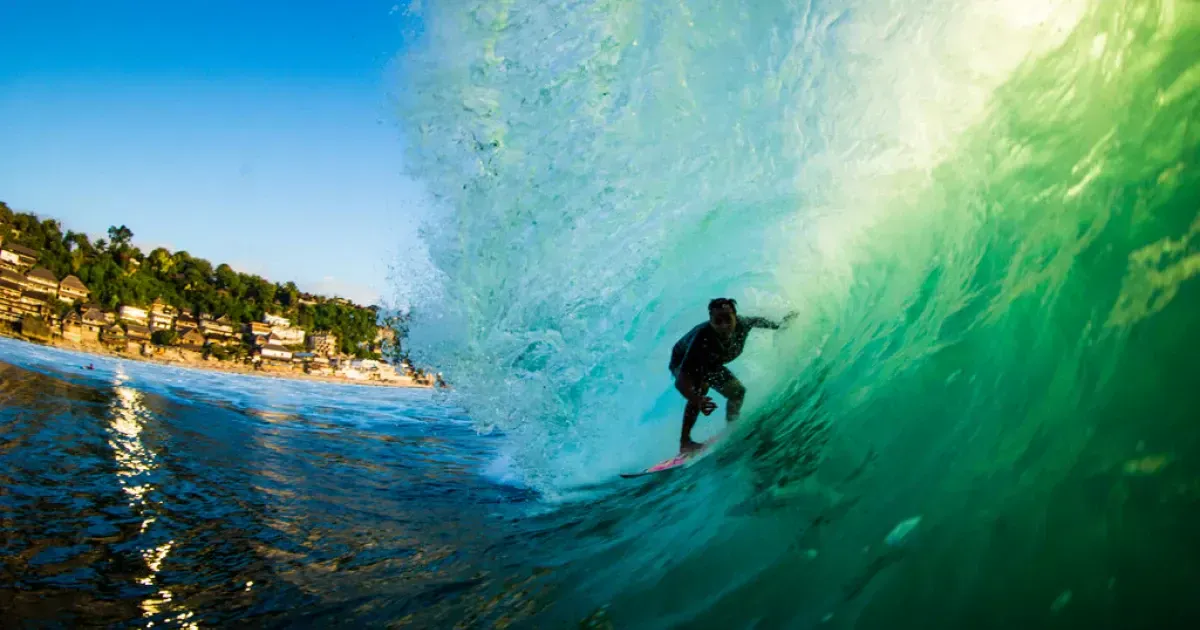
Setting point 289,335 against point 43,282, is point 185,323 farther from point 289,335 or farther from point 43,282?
point 43,282

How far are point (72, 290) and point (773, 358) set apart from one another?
315ft

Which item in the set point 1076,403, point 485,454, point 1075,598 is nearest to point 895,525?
point 1075,598

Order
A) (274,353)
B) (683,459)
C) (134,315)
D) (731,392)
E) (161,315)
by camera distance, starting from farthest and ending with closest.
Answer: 1. (161,315)
2. (274,353)
3. (134,315)
4. (731,392)
5. (683,459)

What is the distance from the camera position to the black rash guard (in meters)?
5.07

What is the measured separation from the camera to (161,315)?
82250 mm

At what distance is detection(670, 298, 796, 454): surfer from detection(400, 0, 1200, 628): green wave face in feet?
1.57

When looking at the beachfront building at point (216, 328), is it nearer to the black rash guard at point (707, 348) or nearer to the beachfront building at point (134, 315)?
the beachfront building at point (134, 315)

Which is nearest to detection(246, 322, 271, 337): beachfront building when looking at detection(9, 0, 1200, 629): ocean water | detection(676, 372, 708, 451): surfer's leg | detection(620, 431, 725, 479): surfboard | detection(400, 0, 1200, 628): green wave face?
detection(9, 0, 1200, 629): ocean water

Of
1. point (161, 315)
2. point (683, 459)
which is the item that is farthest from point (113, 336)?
point (683, 459)

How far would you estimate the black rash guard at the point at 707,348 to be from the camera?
16.6ft

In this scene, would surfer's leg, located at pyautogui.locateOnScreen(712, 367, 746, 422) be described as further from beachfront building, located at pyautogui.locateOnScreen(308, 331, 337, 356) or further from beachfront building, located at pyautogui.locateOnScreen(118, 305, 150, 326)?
beachfront building, located at pyautogui.locateOnScreen(308, 331, 337, 356)

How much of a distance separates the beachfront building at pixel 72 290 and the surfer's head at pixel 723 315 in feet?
305

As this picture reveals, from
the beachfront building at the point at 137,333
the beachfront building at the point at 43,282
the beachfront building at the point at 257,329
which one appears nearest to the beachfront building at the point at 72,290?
the beachfront building at the point at 43,282

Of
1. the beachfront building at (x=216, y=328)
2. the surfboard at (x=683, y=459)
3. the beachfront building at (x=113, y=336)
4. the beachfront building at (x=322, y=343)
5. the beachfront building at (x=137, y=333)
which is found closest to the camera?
the surfboard at (x=683, y=459)
